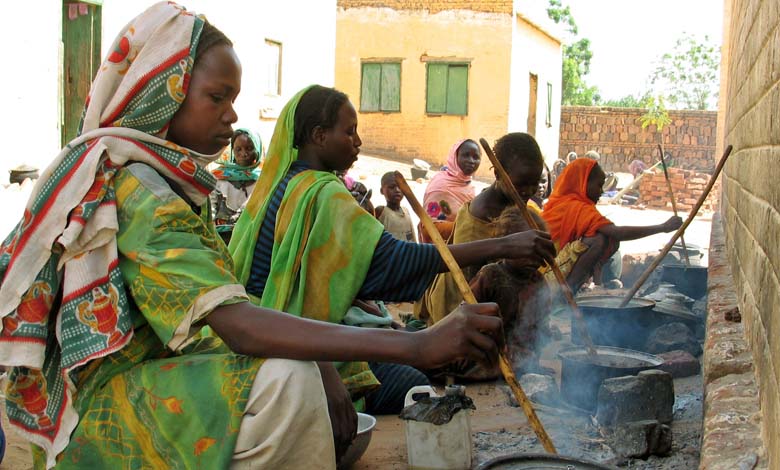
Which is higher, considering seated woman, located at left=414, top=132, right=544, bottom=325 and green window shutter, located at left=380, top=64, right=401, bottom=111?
green window shutter, located at left=380, top=64, right=401, bottom=111

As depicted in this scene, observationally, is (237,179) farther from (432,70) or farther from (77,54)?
(432,70)

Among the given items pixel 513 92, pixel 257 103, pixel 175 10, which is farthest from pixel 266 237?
pixel 513 92

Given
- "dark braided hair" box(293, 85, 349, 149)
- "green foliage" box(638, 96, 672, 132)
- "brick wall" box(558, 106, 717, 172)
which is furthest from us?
"brick wall" box(558, 106, 717, 172)

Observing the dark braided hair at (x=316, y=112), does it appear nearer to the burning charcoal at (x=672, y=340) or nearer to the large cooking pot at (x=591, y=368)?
the large cooking pot at (x=591, y=368)

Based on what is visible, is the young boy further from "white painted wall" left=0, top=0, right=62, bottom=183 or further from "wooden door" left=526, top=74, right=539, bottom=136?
"wooden door" left=526, top=74, right=539, bottom=136

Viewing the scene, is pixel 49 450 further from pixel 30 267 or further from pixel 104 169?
pixel 104 169

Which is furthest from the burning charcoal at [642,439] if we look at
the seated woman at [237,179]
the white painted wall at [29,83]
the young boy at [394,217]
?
the white painted wall at [29,83]

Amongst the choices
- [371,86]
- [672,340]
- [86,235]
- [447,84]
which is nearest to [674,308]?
[672,340]

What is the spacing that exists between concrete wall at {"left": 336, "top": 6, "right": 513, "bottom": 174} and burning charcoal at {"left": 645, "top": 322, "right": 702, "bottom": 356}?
55.9 feet

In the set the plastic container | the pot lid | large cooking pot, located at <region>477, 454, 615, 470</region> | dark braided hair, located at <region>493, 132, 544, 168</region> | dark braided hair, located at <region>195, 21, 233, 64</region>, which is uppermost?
dark braided hair, located at <region>195, 21, 233, 64</region>

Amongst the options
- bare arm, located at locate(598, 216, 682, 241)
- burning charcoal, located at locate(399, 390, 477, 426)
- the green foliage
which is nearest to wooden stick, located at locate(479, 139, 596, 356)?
burning charcoal, located at locate(399, 390, 477, 426)

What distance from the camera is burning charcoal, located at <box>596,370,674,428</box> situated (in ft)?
11.5

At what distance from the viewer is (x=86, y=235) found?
2004 millimetres

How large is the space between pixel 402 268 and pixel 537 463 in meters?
0.83
